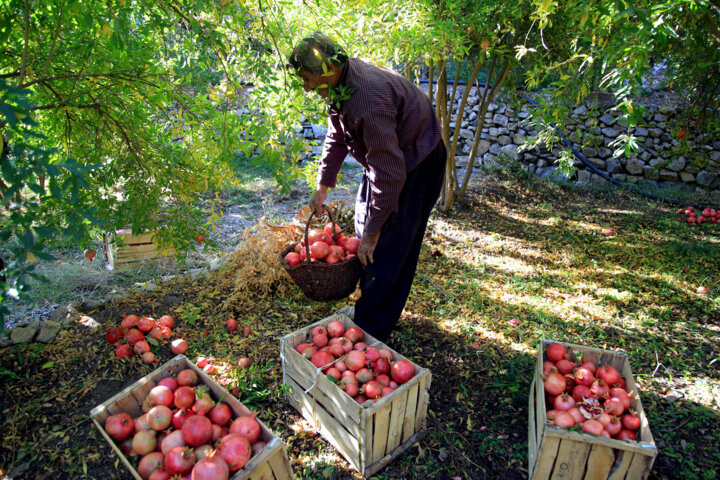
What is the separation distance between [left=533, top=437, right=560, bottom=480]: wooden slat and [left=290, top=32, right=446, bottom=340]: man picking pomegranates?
125 cm

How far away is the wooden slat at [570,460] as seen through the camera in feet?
6.09

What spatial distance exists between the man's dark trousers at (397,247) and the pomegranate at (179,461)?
4.75 feet

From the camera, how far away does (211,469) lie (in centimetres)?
154

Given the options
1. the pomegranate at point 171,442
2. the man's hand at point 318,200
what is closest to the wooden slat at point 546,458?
the pomegranate at point 171,442

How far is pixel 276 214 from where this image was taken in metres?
5.99

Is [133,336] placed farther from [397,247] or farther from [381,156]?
[381,156]

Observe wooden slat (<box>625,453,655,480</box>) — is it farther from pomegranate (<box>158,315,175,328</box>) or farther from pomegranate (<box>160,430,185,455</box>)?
pomegranate (<box>158,315,175,328</box>)

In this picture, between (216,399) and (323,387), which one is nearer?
(216,399)

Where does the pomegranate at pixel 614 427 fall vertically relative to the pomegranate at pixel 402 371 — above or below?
below

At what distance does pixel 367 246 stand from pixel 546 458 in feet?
4.74

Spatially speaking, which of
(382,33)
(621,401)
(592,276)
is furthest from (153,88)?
(592,276)

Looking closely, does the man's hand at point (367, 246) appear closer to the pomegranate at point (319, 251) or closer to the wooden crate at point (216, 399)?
the pomegranate at point (319, 251)

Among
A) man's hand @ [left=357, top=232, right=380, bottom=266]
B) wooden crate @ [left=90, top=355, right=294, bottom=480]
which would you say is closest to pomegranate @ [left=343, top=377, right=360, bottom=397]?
wooden crate @ [left=90, top=355, right=294, bottom=480]

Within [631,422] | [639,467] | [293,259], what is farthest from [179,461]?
[631,422]
